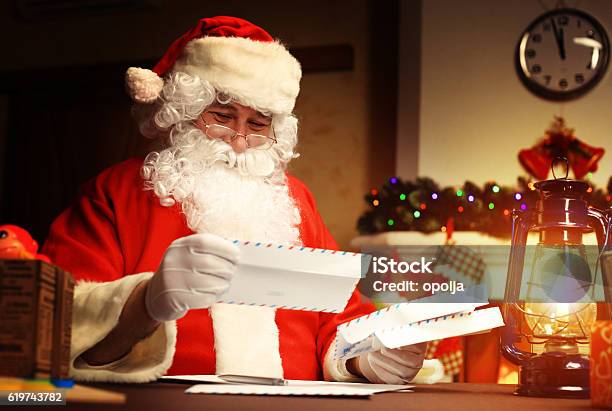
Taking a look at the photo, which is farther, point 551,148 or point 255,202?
point 551,148

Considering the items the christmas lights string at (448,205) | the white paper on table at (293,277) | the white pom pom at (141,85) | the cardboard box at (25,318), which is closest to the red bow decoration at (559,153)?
the christmas lights string at (448,205)

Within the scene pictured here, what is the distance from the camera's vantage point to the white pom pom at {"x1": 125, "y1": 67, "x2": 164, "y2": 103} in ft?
6.49

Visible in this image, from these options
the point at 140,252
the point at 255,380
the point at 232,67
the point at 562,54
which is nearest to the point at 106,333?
the point at 255,380

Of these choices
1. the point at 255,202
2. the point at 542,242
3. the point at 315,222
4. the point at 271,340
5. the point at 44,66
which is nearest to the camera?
the point at 542,242

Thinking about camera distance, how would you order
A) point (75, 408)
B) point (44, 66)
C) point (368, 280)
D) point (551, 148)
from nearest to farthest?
point (75, 408) < point (368, 280) < point (551, 148) < point (44, 66)

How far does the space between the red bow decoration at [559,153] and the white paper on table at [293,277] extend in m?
2.22

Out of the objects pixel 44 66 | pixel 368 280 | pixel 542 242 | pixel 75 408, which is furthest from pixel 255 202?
pixel 44 66

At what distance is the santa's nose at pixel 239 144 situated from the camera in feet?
6.40

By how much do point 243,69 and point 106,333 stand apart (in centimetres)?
92

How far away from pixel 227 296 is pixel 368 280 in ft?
5.79

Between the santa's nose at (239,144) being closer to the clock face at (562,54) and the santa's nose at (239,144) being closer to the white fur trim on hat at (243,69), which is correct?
the white fur trim on hat at (243,69)

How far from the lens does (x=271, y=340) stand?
1742 mm

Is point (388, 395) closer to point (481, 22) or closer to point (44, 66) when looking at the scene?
point (481, 22)

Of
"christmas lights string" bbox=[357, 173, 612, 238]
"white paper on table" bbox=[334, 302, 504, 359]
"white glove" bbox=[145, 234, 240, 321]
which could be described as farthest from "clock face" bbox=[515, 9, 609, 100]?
"white glove" bbox=[145, 234, 240, 321]
